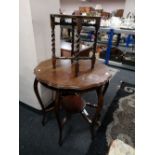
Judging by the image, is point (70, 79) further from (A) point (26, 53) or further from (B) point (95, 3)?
(B) point (95, 3)

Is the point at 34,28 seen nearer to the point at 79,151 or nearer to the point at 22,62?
the point at 22,62

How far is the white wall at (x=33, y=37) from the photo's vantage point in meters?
1.27

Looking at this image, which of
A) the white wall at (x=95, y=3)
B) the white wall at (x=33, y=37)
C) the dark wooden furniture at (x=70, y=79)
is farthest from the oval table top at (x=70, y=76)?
the white wall at (x=95, y=3)

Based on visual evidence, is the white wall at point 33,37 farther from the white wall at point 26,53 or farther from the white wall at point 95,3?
the white wall at point 95,3

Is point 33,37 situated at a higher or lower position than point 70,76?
higher

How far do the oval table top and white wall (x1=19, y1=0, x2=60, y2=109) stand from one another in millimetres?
187

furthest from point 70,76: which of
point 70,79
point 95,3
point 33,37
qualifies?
point 95,3

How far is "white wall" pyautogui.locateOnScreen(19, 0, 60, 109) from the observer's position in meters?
1.27

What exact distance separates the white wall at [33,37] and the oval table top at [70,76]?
187 mm

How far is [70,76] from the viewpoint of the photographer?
1155 mm

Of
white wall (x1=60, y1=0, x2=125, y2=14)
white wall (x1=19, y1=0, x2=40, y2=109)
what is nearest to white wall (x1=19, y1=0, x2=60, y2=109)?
white wall (x1=19, y1=0, x2=40, y2=109)

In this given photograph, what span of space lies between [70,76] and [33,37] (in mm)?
534
